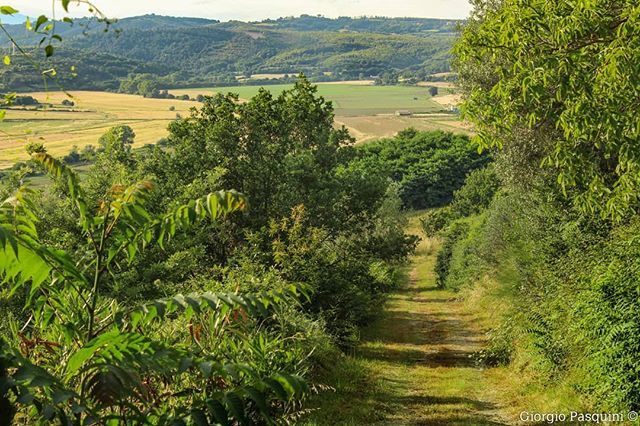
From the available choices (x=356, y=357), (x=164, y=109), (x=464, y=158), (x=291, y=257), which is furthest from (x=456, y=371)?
(x=164, y=109)

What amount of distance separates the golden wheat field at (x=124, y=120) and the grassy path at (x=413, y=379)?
7.48 metres

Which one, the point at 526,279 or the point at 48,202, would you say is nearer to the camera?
the point at 526,279

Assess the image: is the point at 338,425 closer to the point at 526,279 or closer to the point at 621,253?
the point at 621,253

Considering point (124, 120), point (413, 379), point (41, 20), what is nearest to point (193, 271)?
point (413, 379)

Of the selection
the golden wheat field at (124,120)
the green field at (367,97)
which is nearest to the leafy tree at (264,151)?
the golden wheat field at (124,120)

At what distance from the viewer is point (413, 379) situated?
542 inches

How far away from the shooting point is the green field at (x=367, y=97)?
13416cm

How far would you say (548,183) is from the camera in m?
16.0

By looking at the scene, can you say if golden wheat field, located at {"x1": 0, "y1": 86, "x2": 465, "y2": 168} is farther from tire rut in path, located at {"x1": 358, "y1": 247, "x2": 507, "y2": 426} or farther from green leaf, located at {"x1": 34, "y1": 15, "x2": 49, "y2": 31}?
A: tire rut in path, located at {"x1": 358, "y1": 247, "x2": 507, "y2": 426}

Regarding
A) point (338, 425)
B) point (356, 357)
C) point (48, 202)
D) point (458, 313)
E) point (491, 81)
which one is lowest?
point (458, 313)

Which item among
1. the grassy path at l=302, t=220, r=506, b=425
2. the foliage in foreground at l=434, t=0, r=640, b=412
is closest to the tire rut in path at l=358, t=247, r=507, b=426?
the grassy path at l=302, t=220, r=506, b=425

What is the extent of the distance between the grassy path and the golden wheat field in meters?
7.48

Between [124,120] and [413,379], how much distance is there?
70959 mm

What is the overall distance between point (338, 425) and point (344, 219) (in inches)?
751
